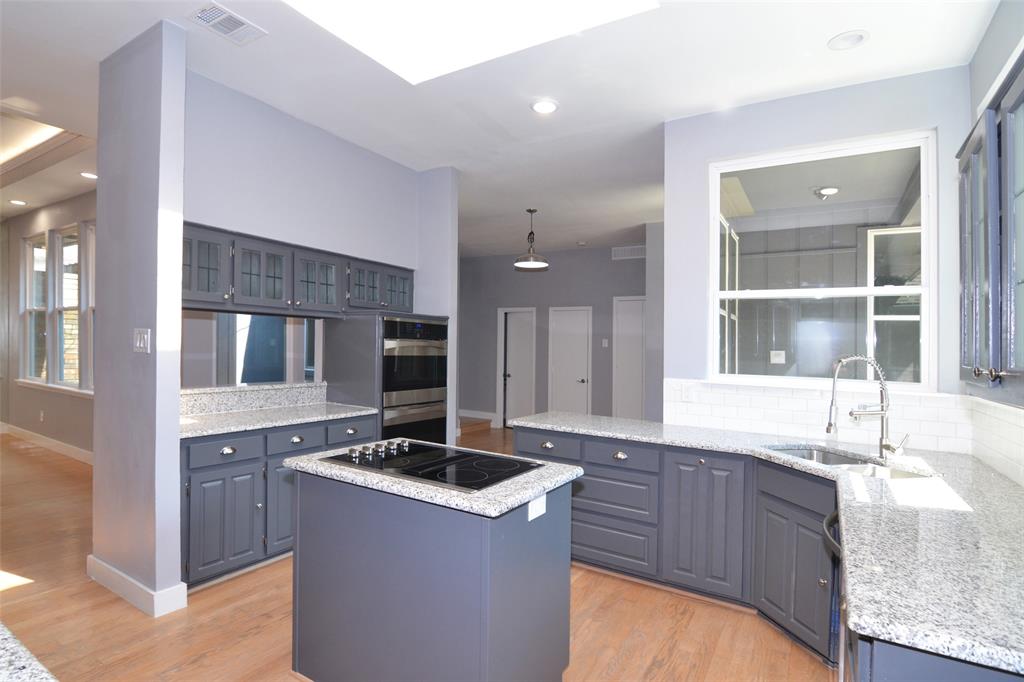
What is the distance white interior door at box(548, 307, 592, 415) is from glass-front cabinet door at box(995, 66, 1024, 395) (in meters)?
6.49

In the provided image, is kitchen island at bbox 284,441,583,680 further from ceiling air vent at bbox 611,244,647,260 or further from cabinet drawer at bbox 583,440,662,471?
ceiling air vent at bbox 611,244,647,260

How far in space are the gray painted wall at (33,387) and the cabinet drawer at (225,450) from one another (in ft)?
12.8

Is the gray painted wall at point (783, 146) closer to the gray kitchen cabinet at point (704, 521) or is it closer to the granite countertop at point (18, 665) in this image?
the gray kitchen cabinet at point (704, 521)

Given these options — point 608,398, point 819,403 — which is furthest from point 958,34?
point 608,398

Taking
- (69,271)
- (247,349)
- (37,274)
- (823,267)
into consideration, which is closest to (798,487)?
(823,267)

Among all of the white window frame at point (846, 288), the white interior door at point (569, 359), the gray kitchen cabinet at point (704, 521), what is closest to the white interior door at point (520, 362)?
the white interior door at point (569, 359)

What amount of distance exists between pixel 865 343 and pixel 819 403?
46 cm

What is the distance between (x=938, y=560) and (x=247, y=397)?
12.6ft

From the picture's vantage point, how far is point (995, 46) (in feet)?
7.55

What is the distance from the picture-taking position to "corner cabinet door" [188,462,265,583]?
2.86m

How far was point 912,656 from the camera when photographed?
914mm

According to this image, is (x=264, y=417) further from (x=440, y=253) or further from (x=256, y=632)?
(x=440, y=253)

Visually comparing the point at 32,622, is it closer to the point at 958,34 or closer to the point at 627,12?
the point at 627,12

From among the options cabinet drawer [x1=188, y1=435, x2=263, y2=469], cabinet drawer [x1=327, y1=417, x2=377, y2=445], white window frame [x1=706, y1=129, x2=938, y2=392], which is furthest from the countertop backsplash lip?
white window frame [x1=706, y1=129, x2=938, y2=392]
